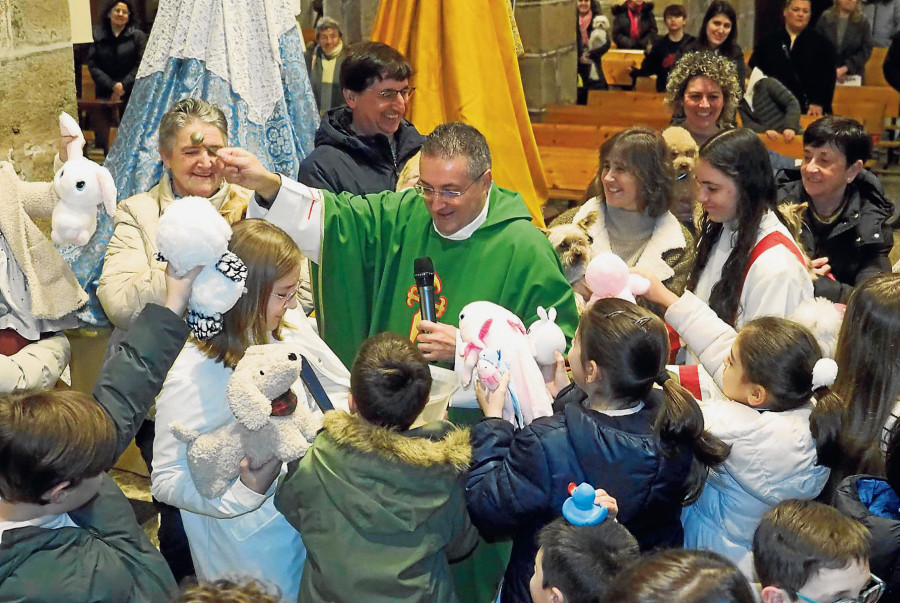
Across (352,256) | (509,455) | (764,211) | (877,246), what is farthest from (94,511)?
(877,246)

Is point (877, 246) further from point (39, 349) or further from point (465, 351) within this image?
point (39, 349)

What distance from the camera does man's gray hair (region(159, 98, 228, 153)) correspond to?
351 cm

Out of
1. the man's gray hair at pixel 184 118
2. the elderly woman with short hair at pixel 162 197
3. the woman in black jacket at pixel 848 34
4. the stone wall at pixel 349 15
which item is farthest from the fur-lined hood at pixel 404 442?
the woman in black jacket at pixel 848 34

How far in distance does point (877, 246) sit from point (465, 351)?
2383mm

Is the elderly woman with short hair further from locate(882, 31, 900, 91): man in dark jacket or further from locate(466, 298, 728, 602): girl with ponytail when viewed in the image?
locate(882, 31, 900, 91): man in dark jacket

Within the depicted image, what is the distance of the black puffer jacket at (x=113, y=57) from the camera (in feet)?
29.7

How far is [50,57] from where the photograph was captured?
4168mm

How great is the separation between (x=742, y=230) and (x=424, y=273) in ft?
3.74

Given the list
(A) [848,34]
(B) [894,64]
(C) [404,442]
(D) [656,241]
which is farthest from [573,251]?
(A) [848,34]

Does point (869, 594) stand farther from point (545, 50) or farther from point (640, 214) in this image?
point (545, 50)

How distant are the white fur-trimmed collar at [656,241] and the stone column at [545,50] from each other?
17.4 ft

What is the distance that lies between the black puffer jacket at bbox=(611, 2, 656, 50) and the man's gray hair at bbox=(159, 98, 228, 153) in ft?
30.8

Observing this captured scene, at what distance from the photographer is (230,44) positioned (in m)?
4.07

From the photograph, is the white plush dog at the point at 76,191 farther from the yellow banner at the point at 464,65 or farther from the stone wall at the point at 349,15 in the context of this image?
the stone wall at the point at 349,15
